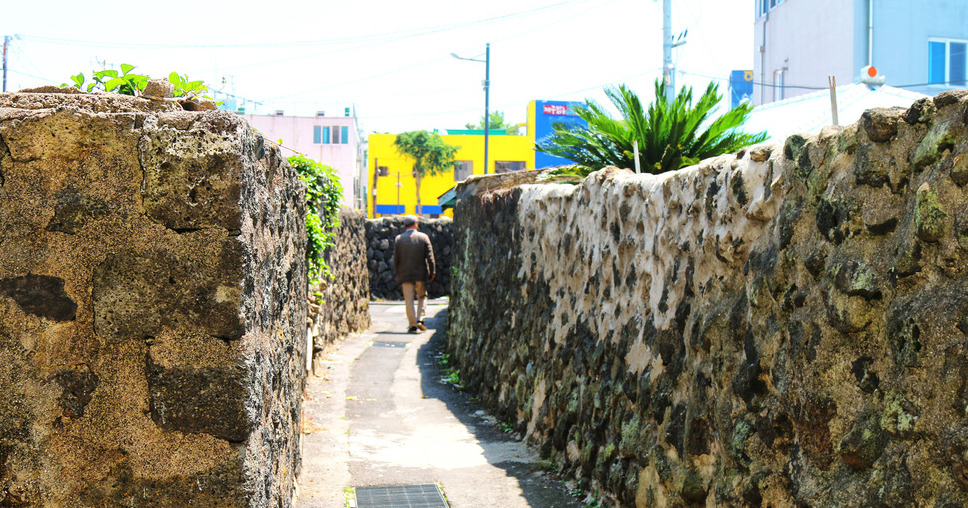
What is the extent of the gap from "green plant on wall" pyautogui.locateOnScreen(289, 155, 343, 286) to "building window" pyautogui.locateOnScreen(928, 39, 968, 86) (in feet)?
49.1

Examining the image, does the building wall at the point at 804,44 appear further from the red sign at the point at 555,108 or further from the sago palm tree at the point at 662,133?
the red sign at the point at 555,108

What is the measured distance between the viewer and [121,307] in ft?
8.53

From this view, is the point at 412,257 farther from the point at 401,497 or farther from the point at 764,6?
the point at 764,6

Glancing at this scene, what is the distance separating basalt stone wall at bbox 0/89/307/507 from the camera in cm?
256

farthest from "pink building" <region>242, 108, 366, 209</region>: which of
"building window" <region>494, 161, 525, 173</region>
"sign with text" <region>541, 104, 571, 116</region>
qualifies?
"sign with text" <region>541, 104, 571, 116</region>

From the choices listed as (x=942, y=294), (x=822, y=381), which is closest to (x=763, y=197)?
(x=822, y=381)

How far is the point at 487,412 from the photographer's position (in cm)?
836

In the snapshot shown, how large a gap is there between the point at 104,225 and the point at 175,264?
0.24 metres

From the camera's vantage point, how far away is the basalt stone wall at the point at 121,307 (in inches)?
101

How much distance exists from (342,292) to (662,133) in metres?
6.71

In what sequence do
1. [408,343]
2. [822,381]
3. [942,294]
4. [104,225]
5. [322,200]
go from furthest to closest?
1. [408,343]
2. [322,200]
3. [822,381]
4. [104,225]
5. [942,294]

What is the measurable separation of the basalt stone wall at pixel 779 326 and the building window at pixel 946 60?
16.6 meters

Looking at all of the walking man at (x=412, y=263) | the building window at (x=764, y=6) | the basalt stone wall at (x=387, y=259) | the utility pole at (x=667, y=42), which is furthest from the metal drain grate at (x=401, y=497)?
the building window at (x=764, y=6)

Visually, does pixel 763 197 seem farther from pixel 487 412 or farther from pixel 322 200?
pixel 322 200
